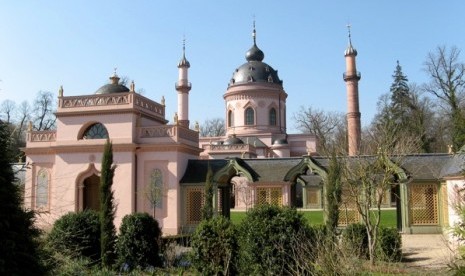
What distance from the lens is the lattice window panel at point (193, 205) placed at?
24.6 metres

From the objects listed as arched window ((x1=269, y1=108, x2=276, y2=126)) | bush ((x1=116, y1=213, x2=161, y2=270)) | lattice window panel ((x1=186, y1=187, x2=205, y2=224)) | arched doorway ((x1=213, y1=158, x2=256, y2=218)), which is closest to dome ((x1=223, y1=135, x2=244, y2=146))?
arched window ((x1=269, y1=108, x2=276, y2=126))

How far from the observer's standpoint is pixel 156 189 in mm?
24156

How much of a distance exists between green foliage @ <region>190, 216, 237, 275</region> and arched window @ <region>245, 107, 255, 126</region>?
35.5 meters

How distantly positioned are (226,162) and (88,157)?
23.5 ft

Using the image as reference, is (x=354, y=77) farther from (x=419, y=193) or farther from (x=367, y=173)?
(x=367, y=173)

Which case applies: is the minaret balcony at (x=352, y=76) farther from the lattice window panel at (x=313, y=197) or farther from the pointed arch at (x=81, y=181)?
the pointed arch at (x=81, y=181)

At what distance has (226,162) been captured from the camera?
25656 mm

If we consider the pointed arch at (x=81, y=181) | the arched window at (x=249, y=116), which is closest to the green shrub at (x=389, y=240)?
the pointed arch at (x=81, y=181)

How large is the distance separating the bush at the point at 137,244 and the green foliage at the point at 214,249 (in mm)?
2419

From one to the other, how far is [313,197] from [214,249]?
29955mm

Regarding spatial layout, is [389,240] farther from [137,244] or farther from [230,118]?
[230,118]

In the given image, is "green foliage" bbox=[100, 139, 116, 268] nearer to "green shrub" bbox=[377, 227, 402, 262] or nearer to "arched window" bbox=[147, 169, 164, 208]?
"green shrub" bbox=[377, 227, 402, 262]

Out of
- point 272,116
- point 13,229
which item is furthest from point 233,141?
point 13,229

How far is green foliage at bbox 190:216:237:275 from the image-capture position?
11820 mm
